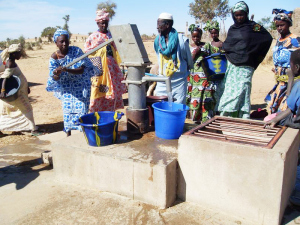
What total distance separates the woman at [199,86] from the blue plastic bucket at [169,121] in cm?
186

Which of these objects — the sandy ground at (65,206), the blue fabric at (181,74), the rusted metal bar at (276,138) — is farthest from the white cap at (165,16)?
the sandy ground at (65,206)

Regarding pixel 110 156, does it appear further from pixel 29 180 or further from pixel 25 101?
pixel 25 101

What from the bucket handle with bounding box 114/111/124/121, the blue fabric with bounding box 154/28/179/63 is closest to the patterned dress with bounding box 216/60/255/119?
the blue fabric with bounding box 154/28/179/63

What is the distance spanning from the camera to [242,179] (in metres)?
2.29

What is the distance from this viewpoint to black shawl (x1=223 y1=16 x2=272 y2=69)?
366 cm

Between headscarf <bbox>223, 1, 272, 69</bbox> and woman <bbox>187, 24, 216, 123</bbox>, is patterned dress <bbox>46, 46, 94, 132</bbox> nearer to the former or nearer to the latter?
woman <bbox>187, 24, 216, 123</bbox>

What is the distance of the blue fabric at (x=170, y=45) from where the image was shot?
3.82m

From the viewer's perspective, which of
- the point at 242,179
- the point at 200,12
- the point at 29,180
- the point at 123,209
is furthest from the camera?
the point at 200,12

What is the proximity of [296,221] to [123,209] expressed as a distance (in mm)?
1421

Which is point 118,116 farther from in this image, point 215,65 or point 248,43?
point 248,43

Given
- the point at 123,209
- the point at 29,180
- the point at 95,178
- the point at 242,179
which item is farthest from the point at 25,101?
the point at 242,179

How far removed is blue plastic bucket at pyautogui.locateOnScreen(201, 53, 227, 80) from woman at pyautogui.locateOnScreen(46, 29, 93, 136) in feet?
5.29

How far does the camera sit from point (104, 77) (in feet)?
15.3

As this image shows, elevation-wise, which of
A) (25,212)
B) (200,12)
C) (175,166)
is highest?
(200,12)
